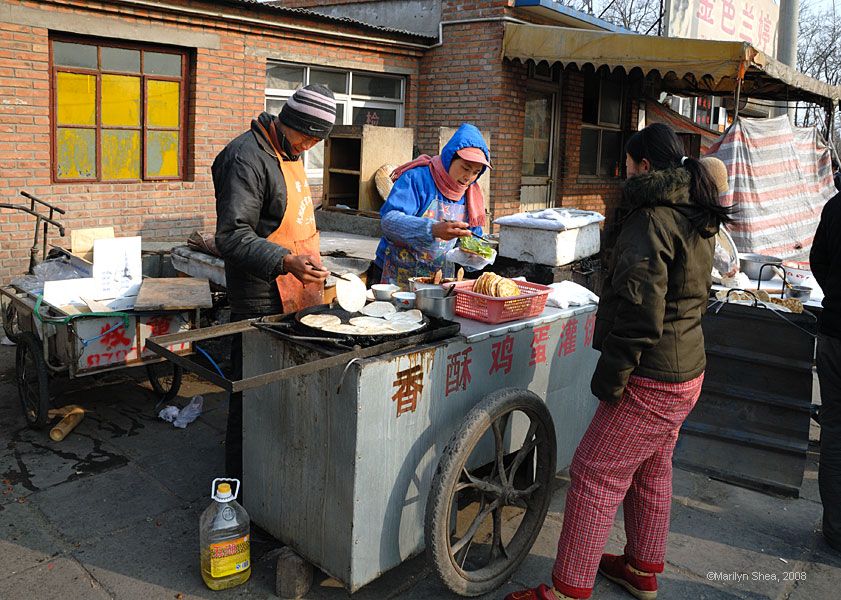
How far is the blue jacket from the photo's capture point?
13.5 feet

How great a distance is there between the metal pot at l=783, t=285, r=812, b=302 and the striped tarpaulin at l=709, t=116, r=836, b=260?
3.82 meters

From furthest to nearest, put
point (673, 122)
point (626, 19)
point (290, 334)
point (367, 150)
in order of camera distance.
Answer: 1. point (626, 19)
2. point (673, 122)
3. point (367, 150)
4. point (290, 334)

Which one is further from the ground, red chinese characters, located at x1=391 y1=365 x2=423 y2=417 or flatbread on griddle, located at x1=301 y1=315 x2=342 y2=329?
flatbread on griddle, located at x1=301 y1=315 x2=342 y2=329

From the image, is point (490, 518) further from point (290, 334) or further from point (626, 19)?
point (626, 19)

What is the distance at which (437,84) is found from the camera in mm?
11062

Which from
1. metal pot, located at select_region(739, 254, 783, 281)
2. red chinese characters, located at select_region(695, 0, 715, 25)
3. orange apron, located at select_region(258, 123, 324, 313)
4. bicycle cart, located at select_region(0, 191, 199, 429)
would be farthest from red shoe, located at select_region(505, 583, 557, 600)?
red chinese characters, located at select_region(695, 0, 715, 25)

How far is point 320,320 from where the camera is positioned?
10.3 ft

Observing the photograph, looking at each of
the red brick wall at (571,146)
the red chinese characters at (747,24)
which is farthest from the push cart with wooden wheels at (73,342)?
the red chinese characters at (747,24)

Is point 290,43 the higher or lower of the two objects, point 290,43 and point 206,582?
the higher

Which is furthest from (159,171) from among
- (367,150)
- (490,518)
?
(490,518)

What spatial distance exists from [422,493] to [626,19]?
30.5m

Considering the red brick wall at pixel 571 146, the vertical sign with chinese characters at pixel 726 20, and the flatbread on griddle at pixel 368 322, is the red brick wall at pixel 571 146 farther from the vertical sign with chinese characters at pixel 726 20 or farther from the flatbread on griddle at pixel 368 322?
the flatbread on griddle at pixel 368 322

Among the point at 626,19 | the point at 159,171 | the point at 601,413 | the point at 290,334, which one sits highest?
the point at 626,19

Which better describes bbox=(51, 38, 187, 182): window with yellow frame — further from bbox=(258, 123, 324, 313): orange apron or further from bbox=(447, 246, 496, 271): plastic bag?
bbox=(447, 246, 496, 271): plastic bag
